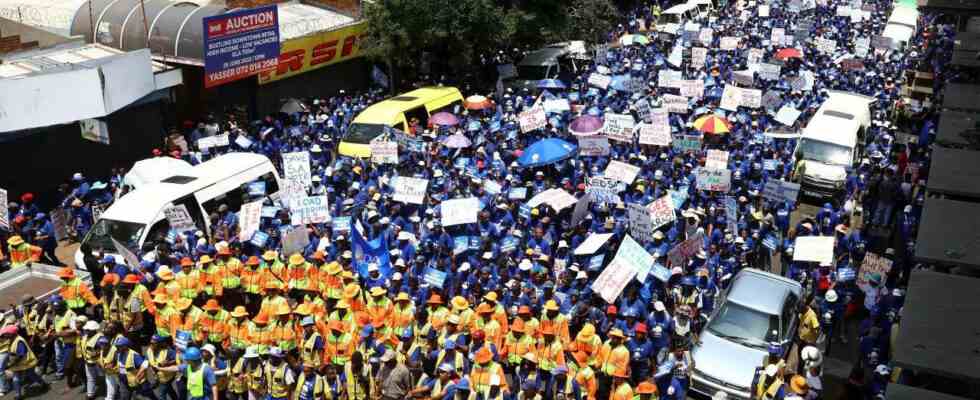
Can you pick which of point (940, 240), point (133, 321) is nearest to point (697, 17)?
point (133, 321)

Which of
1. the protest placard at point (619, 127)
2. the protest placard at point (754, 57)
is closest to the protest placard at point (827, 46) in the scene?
the protest placard at point (754, 57)

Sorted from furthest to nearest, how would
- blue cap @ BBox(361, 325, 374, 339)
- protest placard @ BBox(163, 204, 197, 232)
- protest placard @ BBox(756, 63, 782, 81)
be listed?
protest placard @ BBox(756, 63, 782, 81), protest placard @ BBox(163, 204, 197, 232), blue cap @ BBox(361, 325, 374, 339)

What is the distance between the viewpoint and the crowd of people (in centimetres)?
1123

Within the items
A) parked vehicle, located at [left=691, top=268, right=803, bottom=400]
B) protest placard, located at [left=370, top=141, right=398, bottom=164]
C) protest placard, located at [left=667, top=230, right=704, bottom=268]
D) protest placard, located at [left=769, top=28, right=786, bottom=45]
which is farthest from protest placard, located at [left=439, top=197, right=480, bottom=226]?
protest placard, located at [left=769, top=28, right=786, bottom=45]

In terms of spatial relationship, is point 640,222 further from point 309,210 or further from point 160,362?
point 160,362

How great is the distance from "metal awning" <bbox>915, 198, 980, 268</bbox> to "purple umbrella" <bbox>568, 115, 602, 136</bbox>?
43.0 feet

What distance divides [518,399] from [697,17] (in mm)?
28320

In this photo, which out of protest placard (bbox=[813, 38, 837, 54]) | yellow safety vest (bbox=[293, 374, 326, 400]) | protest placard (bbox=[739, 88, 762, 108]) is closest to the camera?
yellow safety vest (bbox=[293, 374, 326, 400])

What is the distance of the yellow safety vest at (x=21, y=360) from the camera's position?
Answer: 40.2 ft

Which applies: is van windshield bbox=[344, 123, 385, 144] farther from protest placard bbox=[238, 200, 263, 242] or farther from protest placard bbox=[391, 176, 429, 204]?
protest placard bbox=[238, 200, 263, 242]

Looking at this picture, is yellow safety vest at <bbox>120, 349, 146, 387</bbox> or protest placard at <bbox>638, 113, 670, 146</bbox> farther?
protest placard at <bbox>638, 113, 670, 146</bbox>

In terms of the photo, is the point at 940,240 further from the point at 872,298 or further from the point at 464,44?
the point at 464,44

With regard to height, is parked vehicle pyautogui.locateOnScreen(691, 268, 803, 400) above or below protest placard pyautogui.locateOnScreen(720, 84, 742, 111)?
below

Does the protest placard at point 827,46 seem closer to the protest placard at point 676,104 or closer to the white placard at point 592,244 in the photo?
the protest placard at point 676,104
